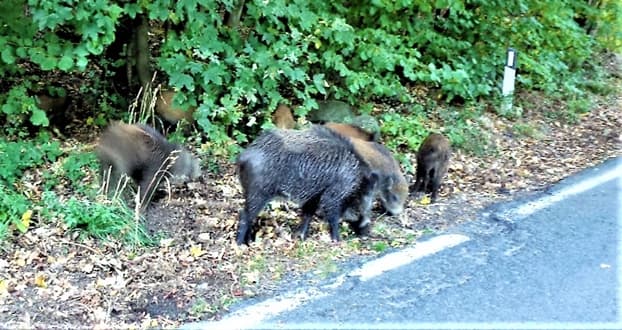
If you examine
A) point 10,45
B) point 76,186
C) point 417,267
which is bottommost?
point 76,186

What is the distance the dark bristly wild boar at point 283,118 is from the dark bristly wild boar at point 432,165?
1727 mm

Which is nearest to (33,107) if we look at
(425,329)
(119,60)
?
(119,60)

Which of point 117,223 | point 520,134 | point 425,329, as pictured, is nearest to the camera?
point 425,329

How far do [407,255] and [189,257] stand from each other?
1.78 meters

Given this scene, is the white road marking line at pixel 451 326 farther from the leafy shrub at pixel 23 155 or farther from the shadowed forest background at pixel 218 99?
the leafy shrub at pixel 23 155

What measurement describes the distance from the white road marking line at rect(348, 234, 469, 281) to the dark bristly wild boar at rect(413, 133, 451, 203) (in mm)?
1089

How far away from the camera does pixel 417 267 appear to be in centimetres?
535

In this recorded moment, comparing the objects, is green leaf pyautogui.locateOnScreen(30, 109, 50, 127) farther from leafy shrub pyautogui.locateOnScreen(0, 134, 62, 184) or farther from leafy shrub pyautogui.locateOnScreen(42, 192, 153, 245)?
leafy shrub pyautogui.locateOnScreen(42, 192, 153, 245)

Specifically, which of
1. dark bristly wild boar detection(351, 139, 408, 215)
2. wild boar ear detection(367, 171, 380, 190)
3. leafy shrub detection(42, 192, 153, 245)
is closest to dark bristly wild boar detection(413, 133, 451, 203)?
dark bristly wild boar detection(351, 139, 408, 215)

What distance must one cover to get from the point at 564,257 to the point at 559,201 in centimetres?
148

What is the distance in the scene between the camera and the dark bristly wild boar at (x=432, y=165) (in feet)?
23.1

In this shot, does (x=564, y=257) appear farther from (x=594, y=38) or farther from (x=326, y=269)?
(x=594, y=38)

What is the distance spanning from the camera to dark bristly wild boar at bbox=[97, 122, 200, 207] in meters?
6.08

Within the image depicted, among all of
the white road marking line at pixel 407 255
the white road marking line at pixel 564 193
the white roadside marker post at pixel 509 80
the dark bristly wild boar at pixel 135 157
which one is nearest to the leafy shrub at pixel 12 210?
the dark bristly wild boar at pixel 135 157
